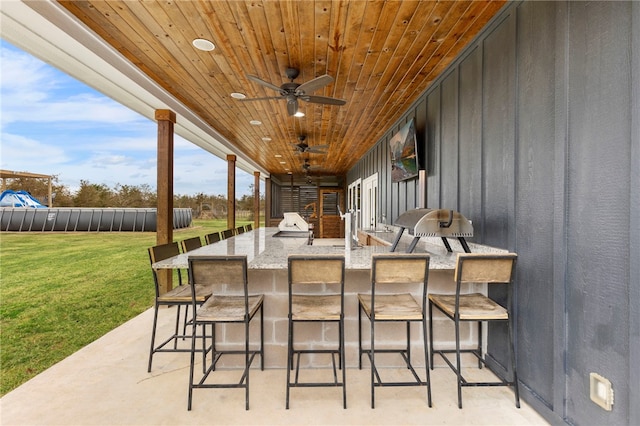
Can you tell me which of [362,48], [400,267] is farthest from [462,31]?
[400,267]

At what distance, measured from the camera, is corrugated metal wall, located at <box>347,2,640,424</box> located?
125cm

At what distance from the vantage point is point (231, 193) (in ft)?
22.3

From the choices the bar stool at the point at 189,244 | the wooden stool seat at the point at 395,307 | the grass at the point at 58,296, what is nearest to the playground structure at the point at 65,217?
the grass at the point at 58,296

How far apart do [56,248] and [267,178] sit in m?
6.84

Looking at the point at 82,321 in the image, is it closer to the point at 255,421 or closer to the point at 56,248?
the point at 255,421

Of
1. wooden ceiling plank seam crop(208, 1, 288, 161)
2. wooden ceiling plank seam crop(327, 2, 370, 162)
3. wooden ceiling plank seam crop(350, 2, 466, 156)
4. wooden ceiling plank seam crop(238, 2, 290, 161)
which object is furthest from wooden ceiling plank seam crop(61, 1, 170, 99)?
wooden ceiling plank seam crop(350, 2, 466, 156)

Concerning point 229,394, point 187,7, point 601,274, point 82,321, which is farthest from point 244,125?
point 601,274

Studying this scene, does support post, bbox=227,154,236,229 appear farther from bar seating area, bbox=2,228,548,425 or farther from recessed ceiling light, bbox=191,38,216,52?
recessed ceiling light, bbox=191,38,216,52

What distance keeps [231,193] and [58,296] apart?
139 inches

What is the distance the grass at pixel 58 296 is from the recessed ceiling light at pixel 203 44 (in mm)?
3033

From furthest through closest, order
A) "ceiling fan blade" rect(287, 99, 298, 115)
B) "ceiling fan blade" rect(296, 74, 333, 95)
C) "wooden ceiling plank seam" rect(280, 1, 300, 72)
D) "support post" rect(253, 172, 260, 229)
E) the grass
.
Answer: "support post" rect(253, 172, 260, 229) → "ceiling fan blade" rect(287, 99, 298, 115) → the grass → "ceiling fan blade" rect(296, 74, 333, 95) → "wooden ceiling plank seam" rect(280, 1, 300, 72)

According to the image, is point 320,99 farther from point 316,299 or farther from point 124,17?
point 316,299

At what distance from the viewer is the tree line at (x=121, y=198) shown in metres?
8.24

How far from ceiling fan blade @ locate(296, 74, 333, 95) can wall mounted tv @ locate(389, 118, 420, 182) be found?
4.73ft
